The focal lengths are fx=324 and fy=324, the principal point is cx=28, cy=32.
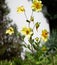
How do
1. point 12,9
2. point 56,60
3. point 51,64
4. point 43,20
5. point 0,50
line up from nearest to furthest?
point 51,64
point 56,60
point 0,50
point 12,9
point 43,20

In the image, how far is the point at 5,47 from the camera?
738 cm

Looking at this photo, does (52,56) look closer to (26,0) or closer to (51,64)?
(51,64)

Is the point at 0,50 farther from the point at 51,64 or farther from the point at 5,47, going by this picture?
the point at 51,64

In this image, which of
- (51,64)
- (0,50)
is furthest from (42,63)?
(0,50)

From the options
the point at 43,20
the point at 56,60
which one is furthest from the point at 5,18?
the point at 56,60

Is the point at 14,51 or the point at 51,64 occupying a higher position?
the point at 51,64

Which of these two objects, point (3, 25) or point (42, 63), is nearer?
point (42, 63)

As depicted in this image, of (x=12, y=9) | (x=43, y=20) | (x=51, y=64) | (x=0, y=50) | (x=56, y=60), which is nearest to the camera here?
(x=51, y=64)

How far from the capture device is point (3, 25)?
7.40m

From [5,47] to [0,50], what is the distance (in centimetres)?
21

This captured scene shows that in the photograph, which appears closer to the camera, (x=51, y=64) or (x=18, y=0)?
(x=51, y=64)

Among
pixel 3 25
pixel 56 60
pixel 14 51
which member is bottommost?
pixel 14 51

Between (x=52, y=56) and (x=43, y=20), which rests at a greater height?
(x=52, y=56)

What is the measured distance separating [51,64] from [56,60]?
198mm
